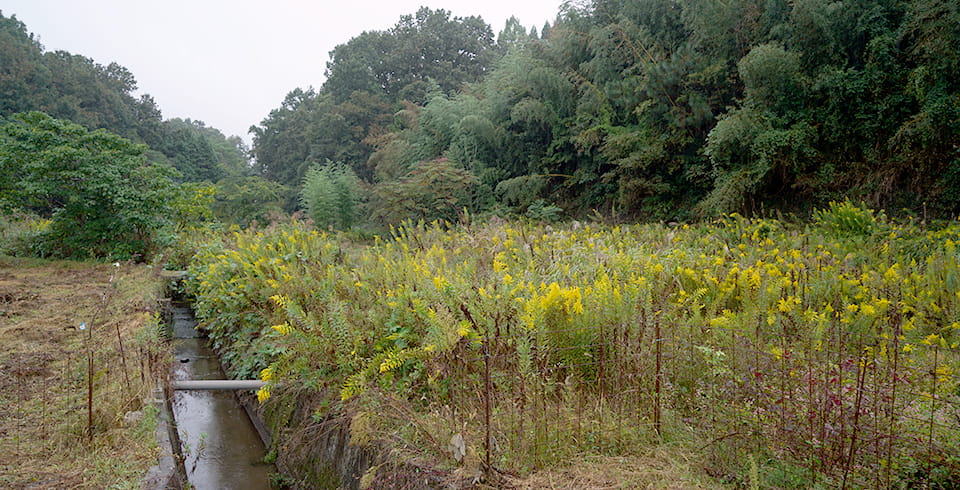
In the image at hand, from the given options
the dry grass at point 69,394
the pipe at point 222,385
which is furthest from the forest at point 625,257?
the dry grass at point 69,394

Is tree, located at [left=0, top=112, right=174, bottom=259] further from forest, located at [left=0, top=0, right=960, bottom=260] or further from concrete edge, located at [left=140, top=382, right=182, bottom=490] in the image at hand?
concrete edge, located at [left=140, top=382, right=182, bottom=490]

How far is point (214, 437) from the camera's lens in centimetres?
414

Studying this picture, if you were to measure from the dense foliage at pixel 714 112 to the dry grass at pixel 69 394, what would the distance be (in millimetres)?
6808

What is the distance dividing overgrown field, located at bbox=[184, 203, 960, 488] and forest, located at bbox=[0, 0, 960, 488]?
19 millimetres

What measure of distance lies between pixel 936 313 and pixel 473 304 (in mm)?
2744

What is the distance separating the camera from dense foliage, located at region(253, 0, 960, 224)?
6.80 metres

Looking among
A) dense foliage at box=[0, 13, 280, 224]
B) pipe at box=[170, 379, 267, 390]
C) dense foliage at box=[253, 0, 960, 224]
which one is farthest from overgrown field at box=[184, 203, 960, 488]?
dense foliage at box=[0, 13, 280, 224]

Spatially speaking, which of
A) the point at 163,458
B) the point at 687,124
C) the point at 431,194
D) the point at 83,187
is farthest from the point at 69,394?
the point at 687,124

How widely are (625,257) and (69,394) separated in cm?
382

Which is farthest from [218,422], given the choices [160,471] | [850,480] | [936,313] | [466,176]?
[466,176]

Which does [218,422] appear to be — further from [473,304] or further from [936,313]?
[936,313]

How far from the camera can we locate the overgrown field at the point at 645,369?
197 cm

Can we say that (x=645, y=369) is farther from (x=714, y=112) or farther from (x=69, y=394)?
(x=714, y=112)

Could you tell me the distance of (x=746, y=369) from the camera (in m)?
2.40
